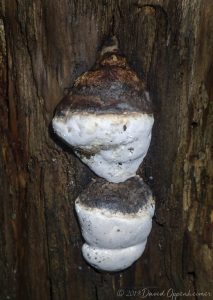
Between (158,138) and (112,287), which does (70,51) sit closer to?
(158,138)

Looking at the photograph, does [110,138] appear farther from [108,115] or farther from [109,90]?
[109,90]

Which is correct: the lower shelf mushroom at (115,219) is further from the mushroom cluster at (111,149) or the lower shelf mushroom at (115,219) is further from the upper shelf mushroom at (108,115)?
the upper shelf mushroom at (108,115)

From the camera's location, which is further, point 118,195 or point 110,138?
point 118,195

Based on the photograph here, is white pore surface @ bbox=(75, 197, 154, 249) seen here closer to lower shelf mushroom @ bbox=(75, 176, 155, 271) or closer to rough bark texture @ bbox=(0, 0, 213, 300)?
lower shelf mushroom @ bbox=(75, 176, 155, 271)

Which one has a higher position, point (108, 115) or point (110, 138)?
point (108, 115)

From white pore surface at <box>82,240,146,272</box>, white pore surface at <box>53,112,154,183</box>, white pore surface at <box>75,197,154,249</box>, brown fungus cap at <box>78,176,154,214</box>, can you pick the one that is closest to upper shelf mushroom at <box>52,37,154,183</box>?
white pore surface at <box>53,112,154,183</box>

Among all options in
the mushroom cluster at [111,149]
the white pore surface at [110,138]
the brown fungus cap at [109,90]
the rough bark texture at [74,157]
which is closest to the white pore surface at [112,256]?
the mushroom cluster at [111,149]

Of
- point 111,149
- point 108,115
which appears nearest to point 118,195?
point 111,149

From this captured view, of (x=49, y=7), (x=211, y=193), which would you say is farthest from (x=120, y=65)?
(x=211, y=193)
